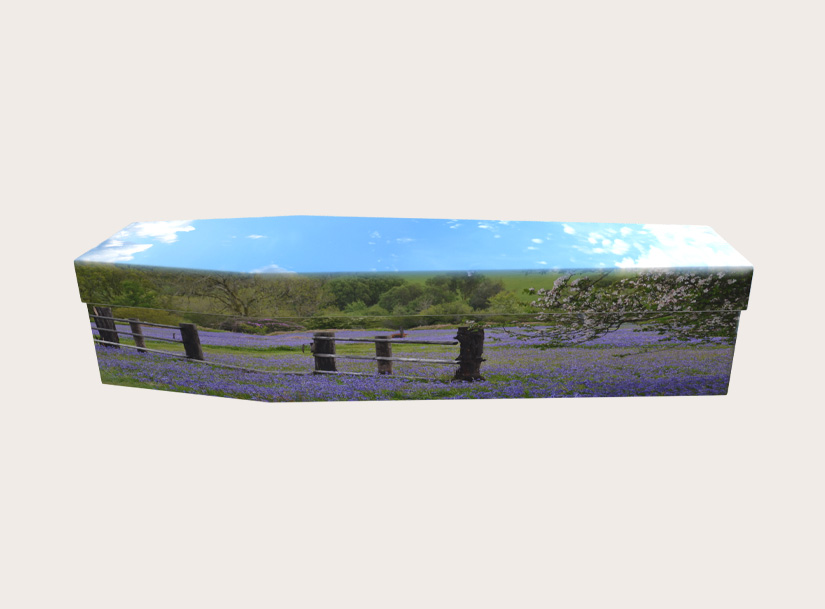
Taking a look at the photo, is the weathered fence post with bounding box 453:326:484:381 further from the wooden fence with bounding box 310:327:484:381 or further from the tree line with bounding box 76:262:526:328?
the tree line with bounding box 76:262:526:328

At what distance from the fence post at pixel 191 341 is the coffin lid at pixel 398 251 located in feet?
0.57

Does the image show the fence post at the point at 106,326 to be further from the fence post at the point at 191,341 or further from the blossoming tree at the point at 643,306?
the blossoming tree at the point at 643,306

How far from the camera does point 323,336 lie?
4406 mm

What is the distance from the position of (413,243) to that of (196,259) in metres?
1.60

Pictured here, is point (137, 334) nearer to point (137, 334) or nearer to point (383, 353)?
point (137, 334)

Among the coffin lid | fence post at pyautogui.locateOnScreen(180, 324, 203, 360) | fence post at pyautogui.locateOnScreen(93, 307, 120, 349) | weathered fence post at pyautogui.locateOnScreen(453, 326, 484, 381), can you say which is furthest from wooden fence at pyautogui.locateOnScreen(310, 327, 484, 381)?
fence post at pyautogui.locateOnScreen(93, 307, 120, 349)

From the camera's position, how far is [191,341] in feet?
14.9

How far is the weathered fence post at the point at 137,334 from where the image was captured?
456cm

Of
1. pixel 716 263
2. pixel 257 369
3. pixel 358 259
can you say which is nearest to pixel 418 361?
pixel 358 259

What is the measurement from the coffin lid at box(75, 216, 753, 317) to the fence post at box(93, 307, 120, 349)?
0.28ft

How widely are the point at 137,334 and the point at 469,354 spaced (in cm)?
250

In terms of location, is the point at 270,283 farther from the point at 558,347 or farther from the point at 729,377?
the point at 729,377

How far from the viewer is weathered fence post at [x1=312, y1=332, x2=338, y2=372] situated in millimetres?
4406

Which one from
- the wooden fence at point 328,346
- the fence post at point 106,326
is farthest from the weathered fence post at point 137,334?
the fence post at point 106,326
